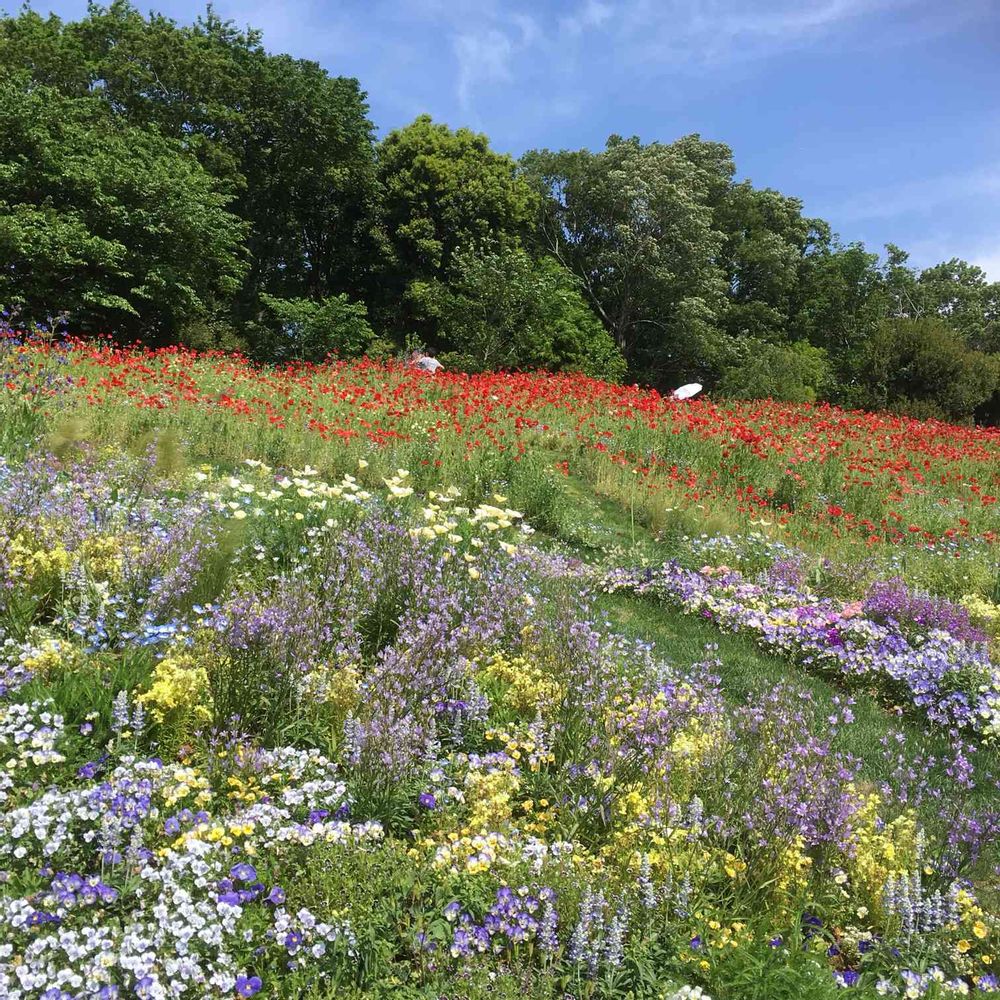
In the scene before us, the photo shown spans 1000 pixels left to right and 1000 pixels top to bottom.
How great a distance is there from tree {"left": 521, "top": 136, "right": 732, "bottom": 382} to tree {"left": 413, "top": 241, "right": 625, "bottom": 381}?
4.62 meters

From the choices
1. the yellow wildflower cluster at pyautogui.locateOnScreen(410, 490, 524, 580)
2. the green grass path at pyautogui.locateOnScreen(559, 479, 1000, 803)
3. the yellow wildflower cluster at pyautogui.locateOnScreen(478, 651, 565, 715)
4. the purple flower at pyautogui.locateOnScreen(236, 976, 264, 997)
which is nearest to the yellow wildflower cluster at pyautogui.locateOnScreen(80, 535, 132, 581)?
the yellow wildflower cluster at pyautogui.locateOnScreen(410, 490, 524, 580)

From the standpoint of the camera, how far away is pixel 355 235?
86.0 ft

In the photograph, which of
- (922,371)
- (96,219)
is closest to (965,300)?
(922,371)

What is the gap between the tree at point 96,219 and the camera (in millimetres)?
15992

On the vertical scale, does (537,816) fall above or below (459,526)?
below

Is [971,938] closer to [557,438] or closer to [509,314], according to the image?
[557,438]

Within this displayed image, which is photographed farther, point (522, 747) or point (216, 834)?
point (522, 747)

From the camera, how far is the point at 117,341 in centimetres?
1859

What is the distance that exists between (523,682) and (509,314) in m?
17.3

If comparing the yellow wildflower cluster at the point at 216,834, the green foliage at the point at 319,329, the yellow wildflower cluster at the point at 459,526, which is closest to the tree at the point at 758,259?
the green foliage at the point at 319,329

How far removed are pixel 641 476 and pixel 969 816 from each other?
19.6 ft

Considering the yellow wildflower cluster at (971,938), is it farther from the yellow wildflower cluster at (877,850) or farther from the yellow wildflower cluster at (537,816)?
the yellow wildflower cluster at (537,816)

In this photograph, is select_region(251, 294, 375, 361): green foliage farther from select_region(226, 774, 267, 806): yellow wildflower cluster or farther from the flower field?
select_region(226, 774, 267, 806): yellow wildflower cluster

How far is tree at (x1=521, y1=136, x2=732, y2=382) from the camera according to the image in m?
27.4
